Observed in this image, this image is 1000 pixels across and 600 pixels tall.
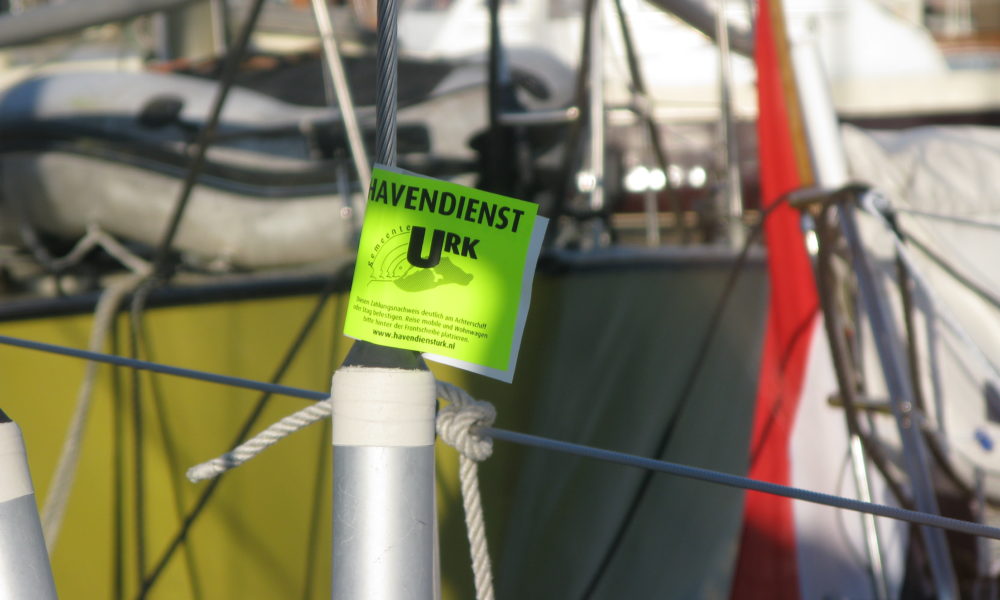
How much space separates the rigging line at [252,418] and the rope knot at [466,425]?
913 mm

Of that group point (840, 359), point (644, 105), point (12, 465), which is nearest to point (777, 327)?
point (840, 359)

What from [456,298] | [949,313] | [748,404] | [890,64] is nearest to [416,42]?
[890,64]

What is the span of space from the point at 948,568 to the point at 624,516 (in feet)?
2.04

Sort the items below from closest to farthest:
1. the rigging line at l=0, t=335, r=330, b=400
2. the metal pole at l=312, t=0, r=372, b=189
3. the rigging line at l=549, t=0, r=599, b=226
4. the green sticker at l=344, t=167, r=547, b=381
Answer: the green sticker at l=344, t=167, r=547, b=381 → the rigging line at l=0, t=335, r=330, b=400 → the metal pole at l=312, t=0, r=372, b=189 → the rigging line at l=549, t=0, r=599, b=226

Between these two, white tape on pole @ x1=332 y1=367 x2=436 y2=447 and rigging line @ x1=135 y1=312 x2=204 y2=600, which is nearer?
white tape on pole @ x1=332 y1=367 x2=436 y2=447

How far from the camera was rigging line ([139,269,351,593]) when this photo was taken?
1.65 metres

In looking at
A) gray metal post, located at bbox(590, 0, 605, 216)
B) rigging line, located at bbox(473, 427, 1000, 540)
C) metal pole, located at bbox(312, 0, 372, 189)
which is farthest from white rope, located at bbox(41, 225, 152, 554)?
gray metal post, located at bbox(590, 0, 605, 216)

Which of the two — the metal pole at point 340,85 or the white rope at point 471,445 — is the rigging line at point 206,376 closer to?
the white rope at point 471,445

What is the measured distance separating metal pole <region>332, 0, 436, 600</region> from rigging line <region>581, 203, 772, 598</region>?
3.93 feet

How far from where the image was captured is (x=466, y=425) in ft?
2.54

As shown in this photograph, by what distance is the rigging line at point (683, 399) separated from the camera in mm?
1880

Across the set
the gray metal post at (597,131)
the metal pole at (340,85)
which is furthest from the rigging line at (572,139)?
the metal pole at (340,85)

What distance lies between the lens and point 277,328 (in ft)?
5.62

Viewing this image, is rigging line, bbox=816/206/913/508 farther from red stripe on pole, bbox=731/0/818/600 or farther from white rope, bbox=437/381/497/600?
white rope, bbox=437/381/497/600
